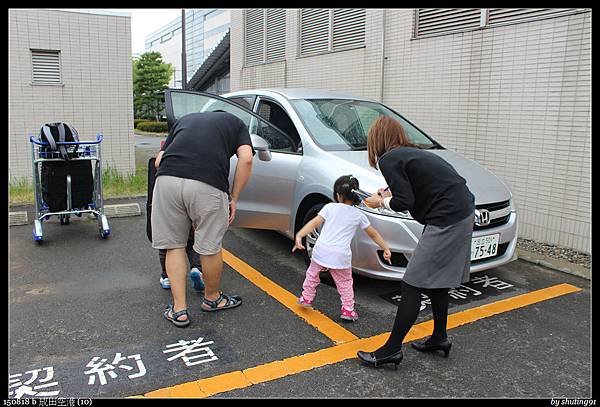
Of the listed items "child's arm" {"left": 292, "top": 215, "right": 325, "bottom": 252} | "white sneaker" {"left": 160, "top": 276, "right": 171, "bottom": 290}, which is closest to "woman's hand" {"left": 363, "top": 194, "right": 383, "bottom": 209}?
"child's arm" {"left": 292, "top": 215, "right": 325, "bottom": 252}

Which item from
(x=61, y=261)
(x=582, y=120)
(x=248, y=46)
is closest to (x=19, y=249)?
(x=61, y=261)

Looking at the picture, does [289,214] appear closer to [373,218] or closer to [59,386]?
[373,218]

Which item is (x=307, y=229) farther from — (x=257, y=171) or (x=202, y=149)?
(x=257, y=171)

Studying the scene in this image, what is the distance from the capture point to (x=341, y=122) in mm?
4926

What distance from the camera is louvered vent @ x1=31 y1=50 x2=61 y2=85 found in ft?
26.9

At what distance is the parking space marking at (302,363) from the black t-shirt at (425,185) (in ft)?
3.26

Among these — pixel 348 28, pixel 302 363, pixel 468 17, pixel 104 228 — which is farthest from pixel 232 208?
pixel 348 28

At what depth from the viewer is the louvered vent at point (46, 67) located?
8195 mm

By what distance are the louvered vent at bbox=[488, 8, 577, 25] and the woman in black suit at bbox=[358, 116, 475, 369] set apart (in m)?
3.61

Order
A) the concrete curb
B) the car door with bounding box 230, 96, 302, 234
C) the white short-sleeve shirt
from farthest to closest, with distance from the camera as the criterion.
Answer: the concrete curb < the car door with bounding box 230, 96, 302, 234 < the white short-sleeve shirt

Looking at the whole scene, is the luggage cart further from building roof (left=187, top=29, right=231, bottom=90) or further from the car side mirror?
building roof (left=187, top=29, right=231, bottom=90)

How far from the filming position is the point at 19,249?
17.3 feet

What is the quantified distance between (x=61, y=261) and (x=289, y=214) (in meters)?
2.32
